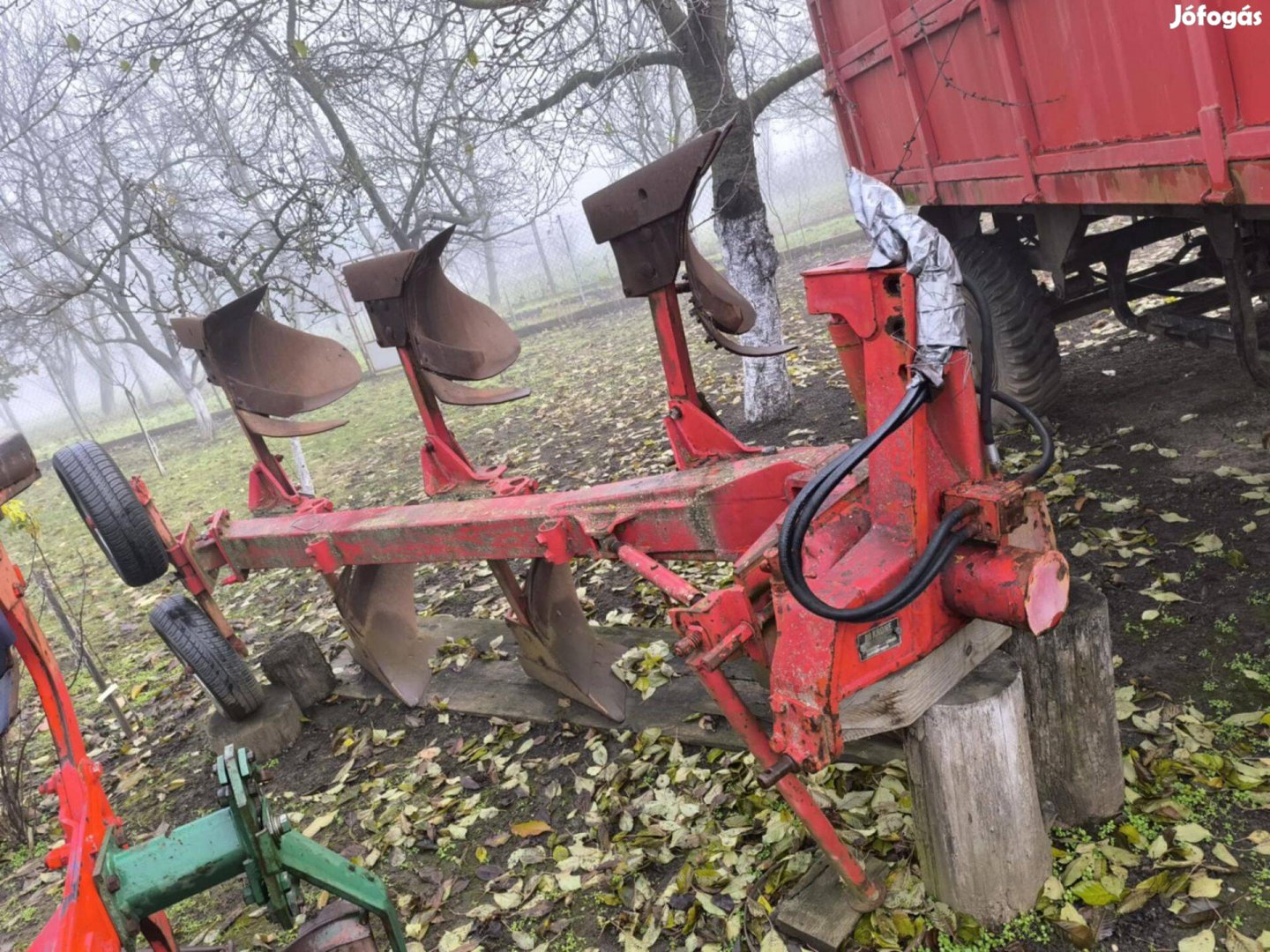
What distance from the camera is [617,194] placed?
9.73 ft

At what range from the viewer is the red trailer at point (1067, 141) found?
108 inches

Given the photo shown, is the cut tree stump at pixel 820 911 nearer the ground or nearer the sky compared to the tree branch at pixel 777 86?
nearer the ground

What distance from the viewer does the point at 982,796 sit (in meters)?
2.31

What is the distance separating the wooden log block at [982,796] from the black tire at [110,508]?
3.60 m

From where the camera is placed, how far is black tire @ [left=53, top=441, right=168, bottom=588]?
411 cm

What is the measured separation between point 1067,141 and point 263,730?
4.69 metres

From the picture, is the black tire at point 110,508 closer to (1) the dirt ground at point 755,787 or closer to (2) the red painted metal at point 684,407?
(1) the dirt ground at point 755,787

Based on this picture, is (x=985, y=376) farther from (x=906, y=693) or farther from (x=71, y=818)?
(x=71, y=818)

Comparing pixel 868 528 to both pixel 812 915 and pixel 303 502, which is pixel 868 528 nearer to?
pixel 812 915

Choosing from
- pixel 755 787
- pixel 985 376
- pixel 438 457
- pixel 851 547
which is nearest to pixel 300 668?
pixel 438 457

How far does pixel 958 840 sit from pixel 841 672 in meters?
0.68

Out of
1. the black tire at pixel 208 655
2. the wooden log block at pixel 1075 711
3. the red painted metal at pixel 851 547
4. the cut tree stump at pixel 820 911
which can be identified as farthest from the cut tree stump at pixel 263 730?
the wooden log block at pixel 1075 711

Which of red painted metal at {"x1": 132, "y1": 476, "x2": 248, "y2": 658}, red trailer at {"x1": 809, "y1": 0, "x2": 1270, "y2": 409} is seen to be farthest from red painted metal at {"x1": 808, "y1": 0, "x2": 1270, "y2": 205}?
red painted metal at {"x1": 132, "y1": 476, "x2": 248, "y2": 658}

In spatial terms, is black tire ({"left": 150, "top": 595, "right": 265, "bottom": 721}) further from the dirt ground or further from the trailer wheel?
the trailer wheel
